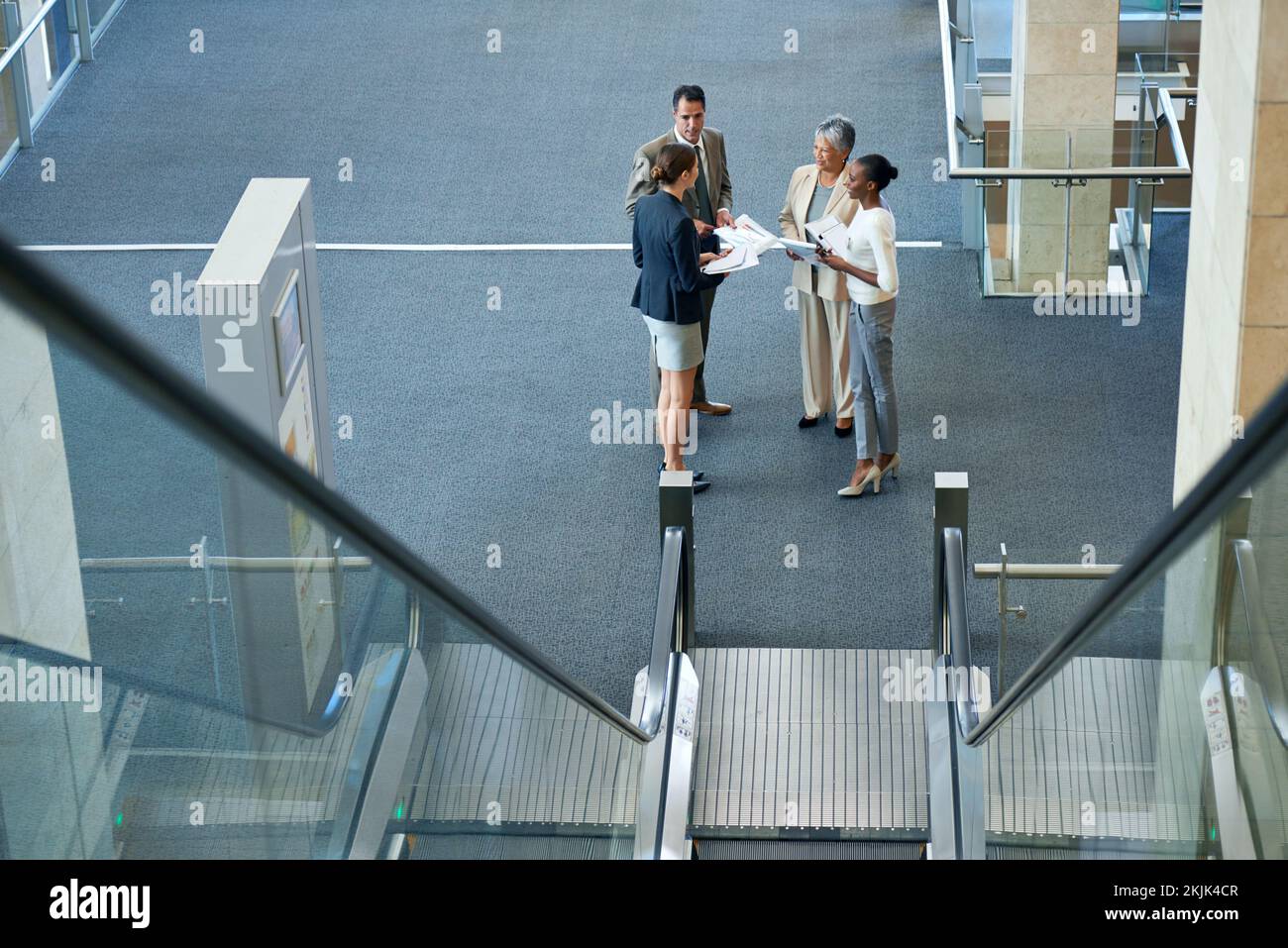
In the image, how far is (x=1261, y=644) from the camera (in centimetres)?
265

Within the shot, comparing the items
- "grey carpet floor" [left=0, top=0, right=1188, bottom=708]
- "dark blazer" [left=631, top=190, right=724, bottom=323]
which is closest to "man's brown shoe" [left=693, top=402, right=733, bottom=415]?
"grey carpet floor" [left=0, top=0, right=1188, bottom=708]

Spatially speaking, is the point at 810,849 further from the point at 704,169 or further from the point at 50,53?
the point at 50,53

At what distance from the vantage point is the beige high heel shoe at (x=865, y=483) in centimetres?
716

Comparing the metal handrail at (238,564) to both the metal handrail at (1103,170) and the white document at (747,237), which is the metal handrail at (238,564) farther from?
the metal handrail at (1103,170)

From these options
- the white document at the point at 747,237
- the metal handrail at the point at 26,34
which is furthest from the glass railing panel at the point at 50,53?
the white document at the point at 747,237

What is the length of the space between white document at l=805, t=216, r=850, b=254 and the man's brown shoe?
1.22 metres

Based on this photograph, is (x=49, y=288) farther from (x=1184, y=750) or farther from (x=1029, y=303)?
(x=1029, y=303)

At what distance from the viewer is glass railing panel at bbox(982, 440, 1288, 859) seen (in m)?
2.49

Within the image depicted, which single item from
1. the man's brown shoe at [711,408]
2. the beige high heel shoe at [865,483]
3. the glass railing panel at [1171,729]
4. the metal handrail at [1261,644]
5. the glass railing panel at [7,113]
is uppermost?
the glass railing panel at [7,113]

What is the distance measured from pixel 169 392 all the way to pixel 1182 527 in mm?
1080

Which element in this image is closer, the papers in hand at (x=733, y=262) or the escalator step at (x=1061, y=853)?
the escalator step at (x=1061, y=853)

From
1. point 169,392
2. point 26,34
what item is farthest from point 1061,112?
point 169,392

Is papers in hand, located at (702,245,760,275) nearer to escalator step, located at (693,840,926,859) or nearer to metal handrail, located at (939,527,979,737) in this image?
metal handrail, located at (939,527,979,737)

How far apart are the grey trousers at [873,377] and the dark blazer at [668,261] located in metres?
0.63
